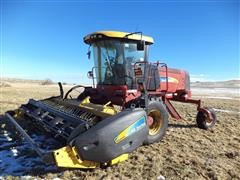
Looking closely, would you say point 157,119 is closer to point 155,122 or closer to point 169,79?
point 155,122

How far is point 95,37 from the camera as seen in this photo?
23.1 feet

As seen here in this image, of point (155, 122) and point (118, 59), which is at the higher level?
point (118, 59)

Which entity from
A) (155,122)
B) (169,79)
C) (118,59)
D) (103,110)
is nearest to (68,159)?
(103,110)

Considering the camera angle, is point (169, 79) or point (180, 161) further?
point (169, 79)

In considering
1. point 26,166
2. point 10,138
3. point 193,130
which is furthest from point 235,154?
point 10,138

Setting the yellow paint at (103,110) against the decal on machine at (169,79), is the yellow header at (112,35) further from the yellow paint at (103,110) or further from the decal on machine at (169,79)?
the yellow paint at (103,110)

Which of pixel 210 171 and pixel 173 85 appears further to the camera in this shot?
pixel 173 85

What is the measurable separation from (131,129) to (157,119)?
2018 mm

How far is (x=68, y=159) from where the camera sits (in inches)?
155

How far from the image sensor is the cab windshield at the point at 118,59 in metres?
7.07

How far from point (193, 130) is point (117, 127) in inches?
170

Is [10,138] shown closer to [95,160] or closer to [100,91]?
[100,91]

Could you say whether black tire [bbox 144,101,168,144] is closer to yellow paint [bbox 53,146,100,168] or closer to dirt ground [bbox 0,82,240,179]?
dirt ground [bbox 0,82,240,179]

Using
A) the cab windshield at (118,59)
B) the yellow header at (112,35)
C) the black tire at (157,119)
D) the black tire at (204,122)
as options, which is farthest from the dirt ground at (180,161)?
the yellow header at (112,35)
